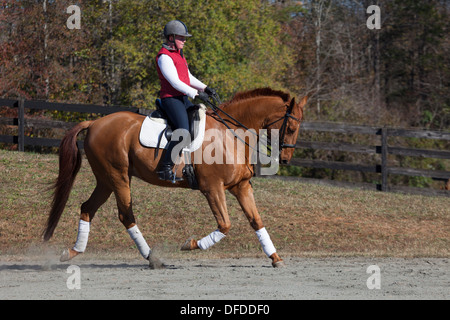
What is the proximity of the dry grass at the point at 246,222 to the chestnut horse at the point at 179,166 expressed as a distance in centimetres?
191

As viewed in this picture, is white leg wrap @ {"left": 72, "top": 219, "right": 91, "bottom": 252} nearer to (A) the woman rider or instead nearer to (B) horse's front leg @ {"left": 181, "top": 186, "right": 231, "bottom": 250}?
(A) the woman rider

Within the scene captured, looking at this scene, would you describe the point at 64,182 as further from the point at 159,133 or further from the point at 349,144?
the point at 349,144

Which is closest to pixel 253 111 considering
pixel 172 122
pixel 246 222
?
pixel 172 122

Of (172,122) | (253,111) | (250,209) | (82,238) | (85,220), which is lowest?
(82,238)

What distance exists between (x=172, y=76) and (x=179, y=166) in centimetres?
114

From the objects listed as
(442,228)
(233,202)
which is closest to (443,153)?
(442,228)

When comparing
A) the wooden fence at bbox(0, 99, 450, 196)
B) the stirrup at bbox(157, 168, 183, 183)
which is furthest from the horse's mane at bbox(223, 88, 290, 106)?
the wooden fence at bbox(0, 99, 450, 196)

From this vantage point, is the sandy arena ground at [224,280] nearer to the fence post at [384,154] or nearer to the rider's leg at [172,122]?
the rider's leg at [172,122]

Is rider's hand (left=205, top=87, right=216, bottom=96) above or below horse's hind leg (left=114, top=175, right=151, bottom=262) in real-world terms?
above

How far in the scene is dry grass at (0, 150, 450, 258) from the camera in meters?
11.4

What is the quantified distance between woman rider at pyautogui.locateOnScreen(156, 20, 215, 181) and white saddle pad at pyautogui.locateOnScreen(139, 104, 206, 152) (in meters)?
0.15

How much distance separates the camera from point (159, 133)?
340 inches

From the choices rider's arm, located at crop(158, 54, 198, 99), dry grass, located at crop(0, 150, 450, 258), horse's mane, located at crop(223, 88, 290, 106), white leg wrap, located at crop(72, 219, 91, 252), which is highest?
rider's arm, located at crop(158, 54, 198, 99)
